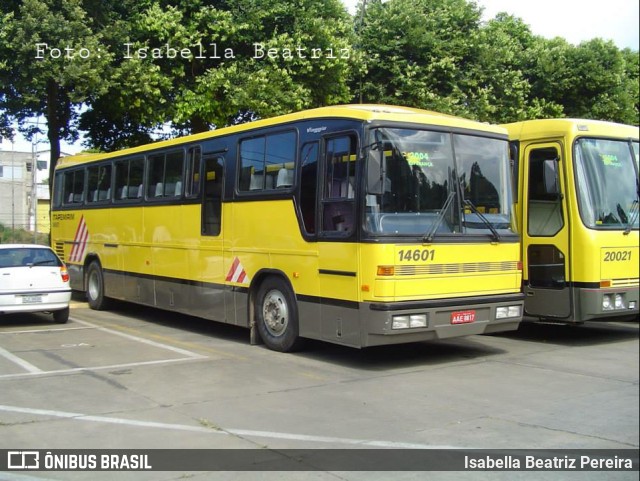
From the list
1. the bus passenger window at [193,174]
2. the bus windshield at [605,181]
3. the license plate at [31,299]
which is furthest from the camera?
the license plate at [31,299]

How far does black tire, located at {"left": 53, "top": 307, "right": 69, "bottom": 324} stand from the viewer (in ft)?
45.0

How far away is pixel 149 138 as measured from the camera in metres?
20.6

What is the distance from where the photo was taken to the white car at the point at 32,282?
12.9 meters

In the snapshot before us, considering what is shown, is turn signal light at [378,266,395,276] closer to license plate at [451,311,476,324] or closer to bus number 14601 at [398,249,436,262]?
bus number 14601 at [398,249,436,262]

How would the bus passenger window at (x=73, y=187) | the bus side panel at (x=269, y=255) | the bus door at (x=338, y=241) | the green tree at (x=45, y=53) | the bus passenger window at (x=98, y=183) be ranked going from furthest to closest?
the bus passenger window at (x=73, y=187) → the bus passenger window at (x=98, y=183) → the green tree at (x=45, y=53) → the bus side panel at (x=269, y=255) → the bus door at (x=338, y=241)

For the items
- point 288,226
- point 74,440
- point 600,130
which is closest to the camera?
point 74,440

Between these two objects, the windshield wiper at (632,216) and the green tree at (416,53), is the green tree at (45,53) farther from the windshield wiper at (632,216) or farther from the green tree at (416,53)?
the windshield wiper at (632,216)

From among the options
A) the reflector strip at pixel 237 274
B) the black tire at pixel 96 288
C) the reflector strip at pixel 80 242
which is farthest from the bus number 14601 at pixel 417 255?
the reflector strip at pixel 80 242

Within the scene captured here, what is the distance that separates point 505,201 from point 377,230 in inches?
93.6

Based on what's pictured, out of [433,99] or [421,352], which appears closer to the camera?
[421,352]

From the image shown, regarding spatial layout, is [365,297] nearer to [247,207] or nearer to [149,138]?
[247,207]

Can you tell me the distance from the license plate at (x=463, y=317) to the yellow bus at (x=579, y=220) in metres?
1.99

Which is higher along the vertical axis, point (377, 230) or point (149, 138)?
point (149, 138)

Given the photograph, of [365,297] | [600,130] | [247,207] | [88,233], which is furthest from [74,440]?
[88,233]
